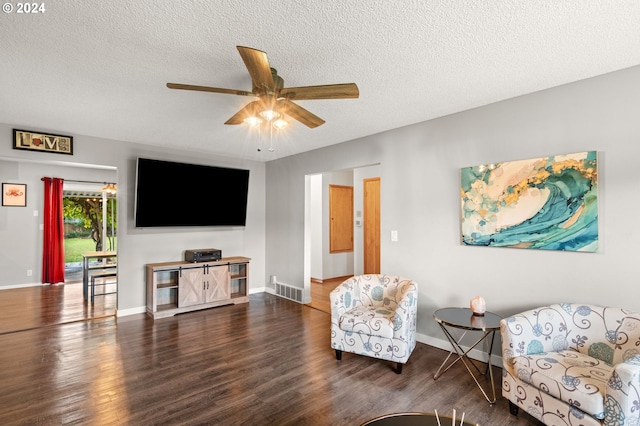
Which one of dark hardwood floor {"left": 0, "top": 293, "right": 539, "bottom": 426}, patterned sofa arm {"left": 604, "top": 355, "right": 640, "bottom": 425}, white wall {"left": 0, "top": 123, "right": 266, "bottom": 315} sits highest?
white wall {"left": 0, "top": 123, "right": 266, "bottom": 315}

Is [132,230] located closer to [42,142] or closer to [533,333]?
[42,142]

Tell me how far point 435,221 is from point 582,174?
1.32 metres

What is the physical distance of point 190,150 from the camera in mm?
5141

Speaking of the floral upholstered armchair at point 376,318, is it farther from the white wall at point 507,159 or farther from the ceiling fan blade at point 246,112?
the ceiling fan blade at point 246,112

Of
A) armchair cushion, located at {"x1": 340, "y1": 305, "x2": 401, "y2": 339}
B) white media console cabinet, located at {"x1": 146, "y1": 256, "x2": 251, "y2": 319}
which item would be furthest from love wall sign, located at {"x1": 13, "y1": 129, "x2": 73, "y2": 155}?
armchair cushion, located at {"x1": 340, "y1": 305, "x2": 401, "y2": 339}

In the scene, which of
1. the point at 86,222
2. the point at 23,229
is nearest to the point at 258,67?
the point at 23,229

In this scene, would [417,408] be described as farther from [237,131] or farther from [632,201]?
[237,131]

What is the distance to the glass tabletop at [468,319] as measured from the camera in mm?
2512

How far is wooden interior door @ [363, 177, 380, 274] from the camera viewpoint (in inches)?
251

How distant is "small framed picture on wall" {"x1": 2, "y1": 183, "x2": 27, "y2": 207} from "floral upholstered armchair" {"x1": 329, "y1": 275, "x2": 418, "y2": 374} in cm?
680

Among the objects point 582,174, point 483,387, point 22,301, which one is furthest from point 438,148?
point 22,301

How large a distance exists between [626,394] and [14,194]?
8863 mm

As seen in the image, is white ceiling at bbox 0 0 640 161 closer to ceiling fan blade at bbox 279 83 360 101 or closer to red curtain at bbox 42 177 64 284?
ceiling fan blade at bbox 279 83 360 101

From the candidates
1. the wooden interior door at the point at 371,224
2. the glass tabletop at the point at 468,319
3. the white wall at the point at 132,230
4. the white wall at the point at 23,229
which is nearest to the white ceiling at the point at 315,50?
the white wall at the point at 132,230
